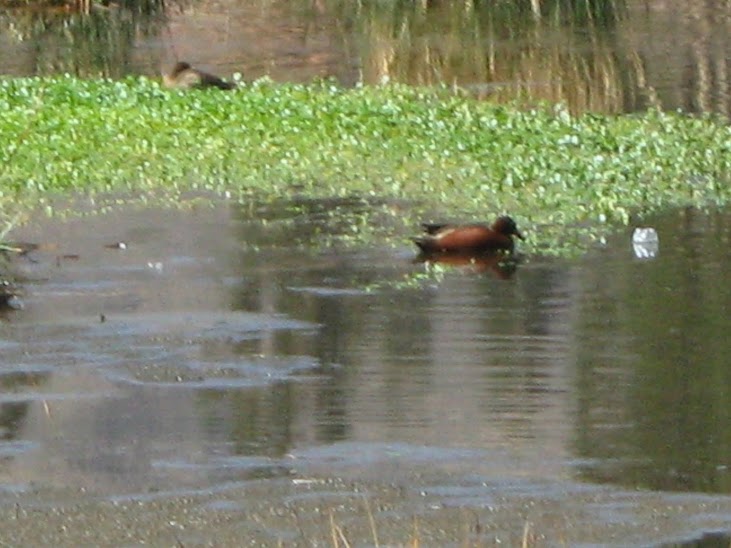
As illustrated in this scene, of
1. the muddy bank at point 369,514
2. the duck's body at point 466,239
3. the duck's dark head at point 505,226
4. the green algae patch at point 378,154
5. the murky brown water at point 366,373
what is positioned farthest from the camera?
the green algae patch at point 378,154

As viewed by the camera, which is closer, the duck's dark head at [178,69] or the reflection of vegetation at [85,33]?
the duck's dark head at [178,69]

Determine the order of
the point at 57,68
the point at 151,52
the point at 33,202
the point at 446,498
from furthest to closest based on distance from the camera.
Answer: the point at 151,52, the point at 57,68, the point at 33,202, the point at 446,498

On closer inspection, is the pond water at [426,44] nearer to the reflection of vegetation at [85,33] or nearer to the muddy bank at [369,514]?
the reflection of vegetation at [85,33]

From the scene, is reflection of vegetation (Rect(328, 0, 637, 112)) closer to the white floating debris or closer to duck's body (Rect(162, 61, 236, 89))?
duck's body (Rect(162, 61, 236, 89))

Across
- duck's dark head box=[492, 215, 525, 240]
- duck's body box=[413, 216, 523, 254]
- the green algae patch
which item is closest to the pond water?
the green algae patch

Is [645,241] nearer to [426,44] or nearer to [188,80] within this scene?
[188,80]

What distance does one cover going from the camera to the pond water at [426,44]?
22.6 m

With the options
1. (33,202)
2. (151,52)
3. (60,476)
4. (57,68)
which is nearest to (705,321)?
(60,476)

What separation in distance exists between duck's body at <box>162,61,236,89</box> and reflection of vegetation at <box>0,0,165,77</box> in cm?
288

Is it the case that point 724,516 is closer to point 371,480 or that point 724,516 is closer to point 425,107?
point 371,480

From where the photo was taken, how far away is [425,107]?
63.1 ft

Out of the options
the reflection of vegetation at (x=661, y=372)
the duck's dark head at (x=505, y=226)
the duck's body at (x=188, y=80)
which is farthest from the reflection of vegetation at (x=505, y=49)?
the reflection of vegetation at (x=661, y=372)

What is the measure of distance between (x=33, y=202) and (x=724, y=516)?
8234 mm

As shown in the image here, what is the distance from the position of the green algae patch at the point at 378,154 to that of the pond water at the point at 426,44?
2.39 m
